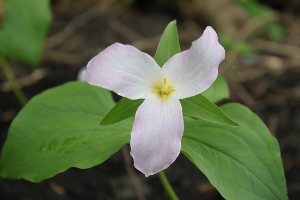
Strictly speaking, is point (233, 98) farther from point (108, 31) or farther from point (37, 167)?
point (37, 167)

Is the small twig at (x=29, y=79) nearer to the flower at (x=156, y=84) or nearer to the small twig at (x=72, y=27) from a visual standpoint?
the small twig at (x=72, y=27)

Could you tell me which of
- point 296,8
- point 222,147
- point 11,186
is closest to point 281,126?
point 222,147

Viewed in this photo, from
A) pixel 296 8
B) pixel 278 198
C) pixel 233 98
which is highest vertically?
pixel 278 198

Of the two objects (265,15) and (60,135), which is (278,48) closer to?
(265,15)

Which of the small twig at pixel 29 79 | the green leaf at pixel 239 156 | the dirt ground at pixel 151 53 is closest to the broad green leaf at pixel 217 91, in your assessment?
the green leaf at pixel 239 156

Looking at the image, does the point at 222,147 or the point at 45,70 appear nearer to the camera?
the point at 222,147

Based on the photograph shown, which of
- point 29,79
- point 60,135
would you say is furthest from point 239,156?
point 29,79
